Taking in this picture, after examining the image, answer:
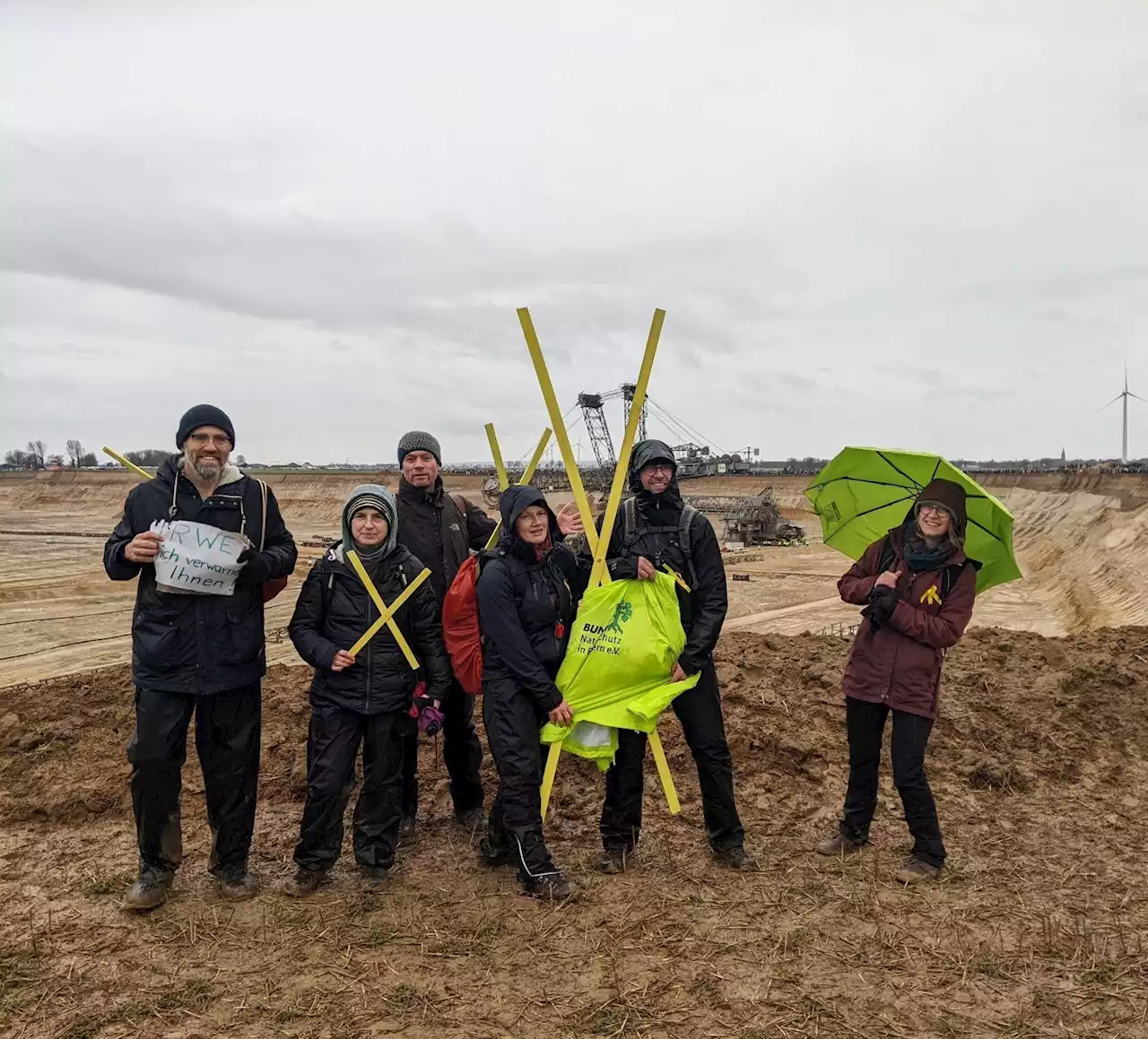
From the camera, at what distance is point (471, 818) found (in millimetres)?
4629

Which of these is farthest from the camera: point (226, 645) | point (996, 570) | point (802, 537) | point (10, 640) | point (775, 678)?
point (802, 537)

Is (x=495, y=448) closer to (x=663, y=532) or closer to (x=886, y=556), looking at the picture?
(x=663, y=532)

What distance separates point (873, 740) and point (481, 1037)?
2429mm

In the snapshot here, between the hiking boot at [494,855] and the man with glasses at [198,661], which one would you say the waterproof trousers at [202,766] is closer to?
the man with glasses at [198,661]

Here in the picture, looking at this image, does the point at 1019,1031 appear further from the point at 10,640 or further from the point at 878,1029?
the point at 10,640

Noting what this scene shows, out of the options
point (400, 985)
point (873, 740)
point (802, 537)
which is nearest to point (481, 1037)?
point (400, 985)

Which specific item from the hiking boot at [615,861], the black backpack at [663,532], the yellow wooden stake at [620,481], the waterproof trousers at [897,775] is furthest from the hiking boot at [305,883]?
the waterproof trousers at [897,775]

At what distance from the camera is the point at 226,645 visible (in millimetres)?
3666

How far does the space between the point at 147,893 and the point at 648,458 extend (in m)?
3.14

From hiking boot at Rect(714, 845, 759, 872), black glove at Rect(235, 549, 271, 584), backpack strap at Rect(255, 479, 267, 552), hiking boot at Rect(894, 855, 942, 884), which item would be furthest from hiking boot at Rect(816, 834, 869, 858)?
backpack strap at Rect(255, 479, 267, 552)

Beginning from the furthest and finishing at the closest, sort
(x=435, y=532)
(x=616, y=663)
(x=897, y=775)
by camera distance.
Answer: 1. (x=435, y=532)
2. (x=897, y=775)
3. (x=616, y=663)

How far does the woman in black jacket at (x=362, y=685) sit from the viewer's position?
380 centimetres

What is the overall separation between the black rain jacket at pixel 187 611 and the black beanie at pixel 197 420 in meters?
0.13

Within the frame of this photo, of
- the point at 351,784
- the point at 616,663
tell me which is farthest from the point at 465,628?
the point at 351,784
